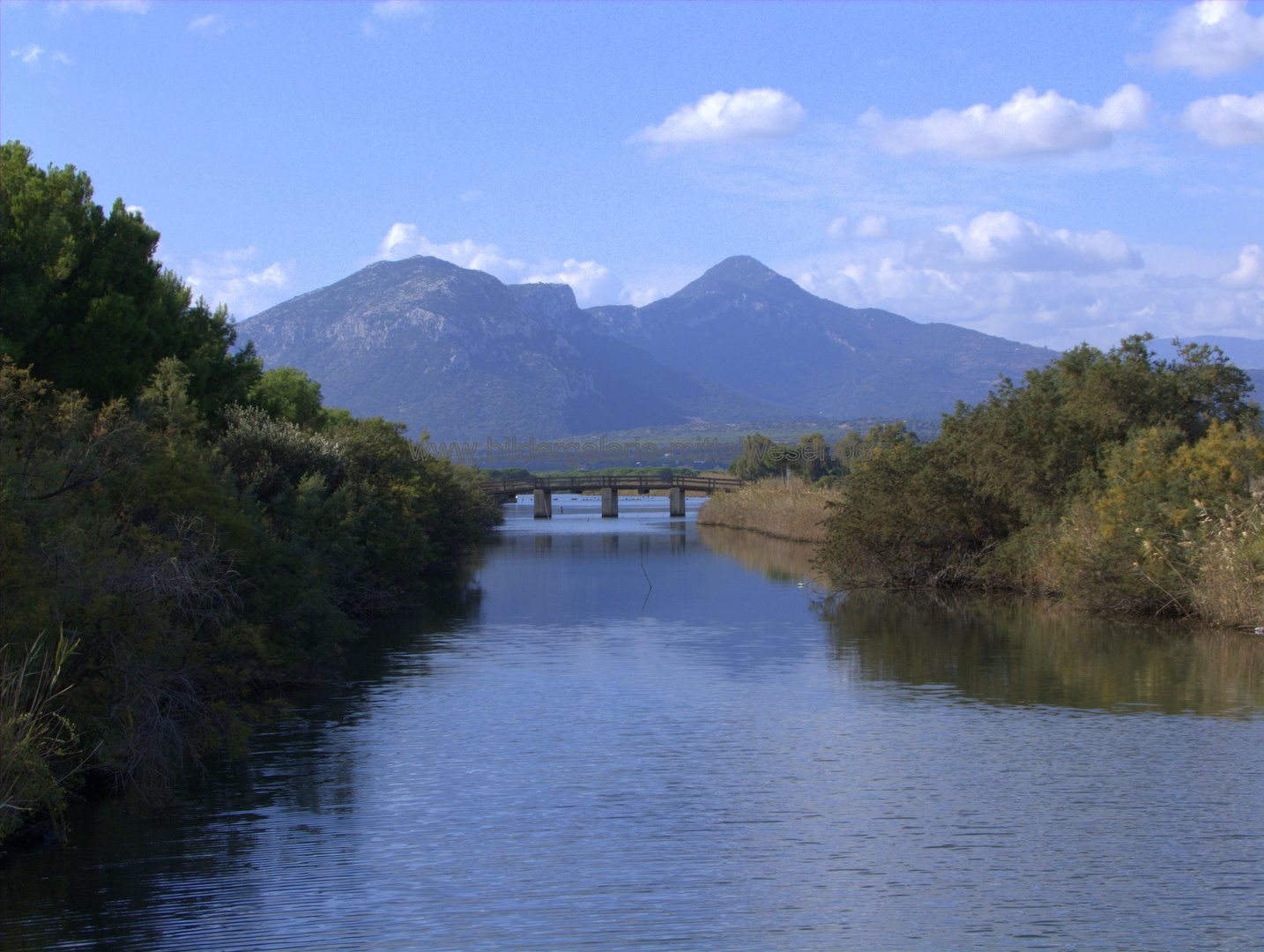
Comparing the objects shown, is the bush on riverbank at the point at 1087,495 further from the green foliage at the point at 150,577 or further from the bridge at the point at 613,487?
the bridge at the point at 613,487

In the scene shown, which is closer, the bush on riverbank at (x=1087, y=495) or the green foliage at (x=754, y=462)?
the bush on riverbank at (x=1087, y=495)

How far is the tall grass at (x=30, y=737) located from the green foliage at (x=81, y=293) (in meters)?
17.2

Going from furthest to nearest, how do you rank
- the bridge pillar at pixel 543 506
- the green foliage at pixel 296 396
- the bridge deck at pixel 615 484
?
the bridge pillar at pixel 543 506 → the bridge deck at pixel 615 484 → the green foliage at pixel 296 396

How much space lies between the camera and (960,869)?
45.1ft

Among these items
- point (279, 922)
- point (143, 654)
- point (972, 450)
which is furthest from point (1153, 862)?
point (972, 450)

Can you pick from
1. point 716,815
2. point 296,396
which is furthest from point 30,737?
point 296,396

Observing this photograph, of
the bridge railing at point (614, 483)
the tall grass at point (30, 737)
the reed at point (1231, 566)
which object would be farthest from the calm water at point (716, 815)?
the bridge railing at point (614, 483)

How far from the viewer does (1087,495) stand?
4000cm

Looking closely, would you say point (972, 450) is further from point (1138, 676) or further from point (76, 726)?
point (76, 726)

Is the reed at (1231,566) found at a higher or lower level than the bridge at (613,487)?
lower

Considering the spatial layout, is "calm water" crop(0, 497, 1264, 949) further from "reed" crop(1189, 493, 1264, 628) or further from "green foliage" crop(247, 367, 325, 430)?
"green foliage" crop(247, 367, 325, 430)

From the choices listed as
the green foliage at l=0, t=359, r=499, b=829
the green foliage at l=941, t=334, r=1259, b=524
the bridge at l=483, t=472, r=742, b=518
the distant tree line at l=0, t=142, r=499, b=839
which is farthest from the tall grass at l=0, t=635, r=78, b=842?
the bridge at l=483, t=472, r=742, b=518

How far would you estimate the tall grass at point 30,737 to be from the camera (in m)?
12.4

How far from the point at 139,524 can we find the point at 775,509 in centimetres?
6789
